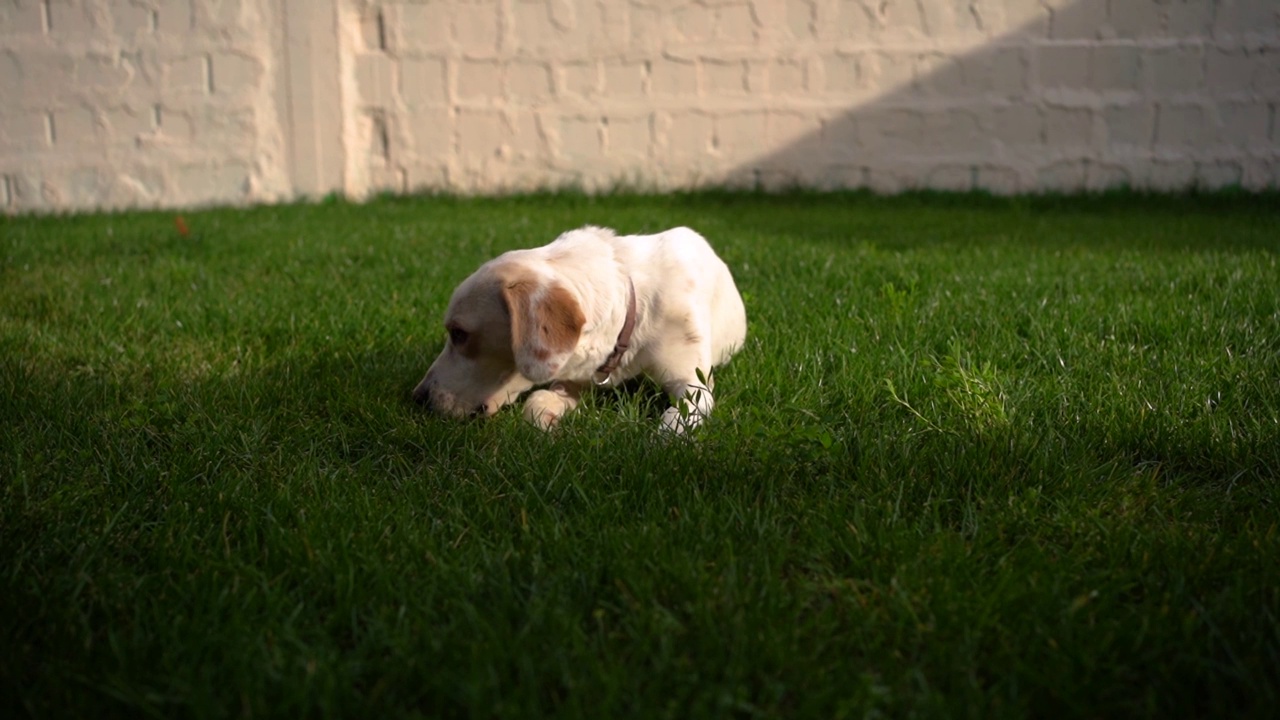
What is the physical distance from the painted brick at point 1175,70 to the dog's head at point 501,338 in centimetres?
652

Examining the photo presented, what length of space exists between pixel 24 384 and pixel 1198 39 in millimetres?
7743

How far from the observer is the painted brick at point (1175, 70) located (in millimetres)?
7188

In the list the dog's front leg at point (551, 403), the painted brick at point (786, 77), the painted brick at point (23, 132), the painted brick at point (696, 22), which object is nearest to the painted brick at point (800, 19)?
the painted brick at point (786, 77)

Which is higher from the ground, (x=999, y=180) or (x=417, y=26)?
(x=417, y=26)

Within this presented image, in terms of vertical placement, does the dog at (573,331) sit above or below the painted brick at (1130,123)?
below

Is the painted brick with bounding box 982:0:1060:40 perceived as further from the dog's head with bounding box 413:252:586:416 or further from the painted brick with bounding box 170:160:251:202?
the dog's head with bounding box 413:252:586:416

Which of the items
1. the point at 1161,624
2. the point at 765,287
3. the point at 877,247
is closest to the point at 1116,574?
the point at 1161,624

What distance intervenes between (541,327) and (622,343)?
0.34 meters

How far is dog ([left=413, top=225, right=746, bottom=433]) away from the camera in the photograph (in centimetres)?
236

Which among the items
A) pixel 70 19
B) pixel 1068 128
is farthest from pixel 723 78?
pixel 70 19

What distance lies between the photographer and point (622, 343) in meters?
2.62

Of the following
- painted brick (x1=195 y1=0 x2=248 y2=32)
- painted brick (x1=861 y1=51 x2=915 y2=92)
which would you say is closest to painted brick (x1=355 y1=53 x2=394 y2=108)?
painted brick (x1=195 y1=0 x2=248 y2=32)

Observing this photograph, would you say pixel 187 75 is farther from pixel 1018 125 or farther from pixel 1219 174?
pixel 1219 174

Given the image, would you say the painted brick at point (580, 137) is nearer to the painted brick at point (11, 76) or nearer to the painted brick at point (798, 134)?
the painted brick at point (798, 134)
